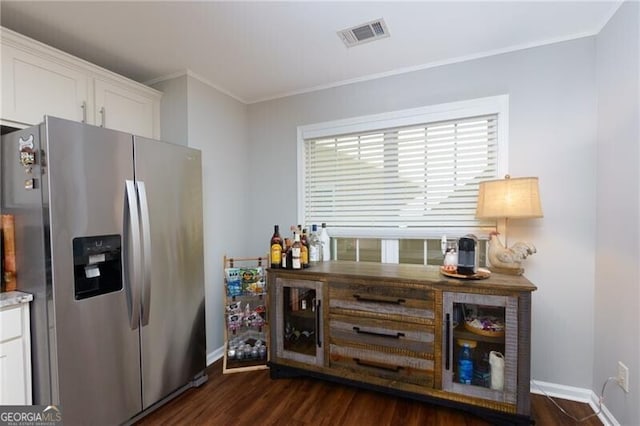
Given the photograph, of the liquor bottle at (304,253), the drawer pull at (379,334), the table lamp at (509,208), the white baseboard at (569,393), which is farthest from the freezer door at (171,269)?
the white baseboard at (569,393)

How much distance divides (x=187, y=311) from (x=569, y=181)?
276 cm

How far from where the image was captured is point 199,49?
202cm

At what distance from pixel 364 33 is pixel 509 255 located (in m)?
1.73

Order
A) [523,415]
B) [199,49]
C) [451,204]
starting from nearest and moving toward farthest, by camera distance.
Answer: [523,415]
[199,49]
[451,204]

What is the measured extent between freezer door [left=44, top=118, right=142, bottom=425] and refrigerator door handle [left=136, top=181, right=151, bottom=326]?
8cm

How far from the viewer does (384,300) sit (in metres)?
1.88

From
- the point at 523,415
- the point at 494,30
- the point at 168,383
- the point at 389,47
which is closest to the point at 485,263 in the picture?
the point at 523,415

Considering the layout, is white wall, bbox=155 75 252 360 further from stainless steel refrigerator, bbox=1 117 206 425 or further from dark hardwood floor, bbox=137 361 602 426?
dark hardwood floor, bbox=137 361 602 426

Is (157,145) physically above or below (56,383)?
above

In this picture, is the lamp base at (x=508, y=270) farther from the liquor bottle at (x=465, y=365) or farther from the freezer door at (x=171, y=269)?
the freezer door at (x=171, y=269)

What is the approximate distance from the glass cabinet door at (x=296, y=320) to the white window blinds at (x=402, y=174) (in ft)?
2.36

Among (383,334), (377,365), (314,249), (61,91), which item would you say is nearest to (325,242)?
(314,249)

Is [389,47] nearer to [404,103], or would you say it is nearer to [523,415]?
[404,103]

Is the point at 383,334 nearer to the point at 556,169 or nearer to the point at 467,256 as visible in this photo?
the point at 467,256
